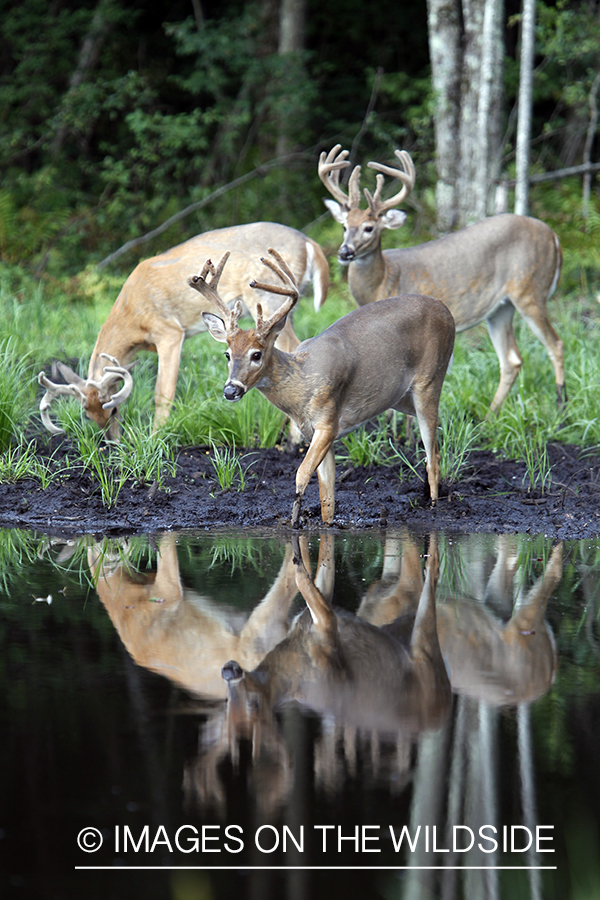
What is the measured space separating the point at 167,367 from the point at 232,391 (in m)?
3.13

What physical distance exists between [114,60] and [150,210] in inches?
175

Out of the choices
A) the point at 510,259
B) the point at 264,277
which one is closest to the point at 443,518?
the point at 264,277

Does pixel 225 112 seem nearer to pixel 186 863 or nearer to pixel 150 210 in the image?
pixel 150 210

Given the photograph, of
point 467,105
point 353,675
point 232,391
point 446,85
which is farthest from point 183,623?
point 446,85

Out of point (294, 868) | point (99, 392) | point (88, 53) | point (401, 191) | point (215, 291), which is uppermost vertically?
point (88, 53)

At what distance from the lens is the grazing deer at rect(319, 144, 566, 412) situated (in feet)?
27.8

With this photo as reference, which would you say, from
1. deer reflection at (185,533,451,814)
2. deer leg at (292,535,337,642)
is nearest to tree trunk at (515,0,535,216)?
deer leg at (292,535,337,642)

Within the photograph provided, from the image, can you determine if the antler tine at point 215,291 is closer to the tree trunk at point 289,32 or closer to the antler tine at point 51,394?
the antler tine at point 51,394

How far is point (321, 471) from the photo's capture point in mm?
5867

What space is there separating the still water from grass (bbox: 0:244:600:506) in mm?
1839

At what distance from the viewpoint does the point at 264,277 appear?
331 inches

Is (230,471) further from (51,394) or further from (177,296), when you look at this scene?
(177,296)

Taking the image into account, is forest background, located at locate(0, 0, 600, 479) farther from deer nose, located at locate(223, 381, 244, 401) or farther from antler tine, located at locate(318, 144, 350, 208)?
deer nose, located at locate(223, 381, 244, 401)

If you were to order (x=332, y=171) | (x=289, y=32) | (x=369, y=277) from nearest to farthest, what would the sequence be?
(x=369, y=277)
(x=332, y=171)
(x=289, y=32)
